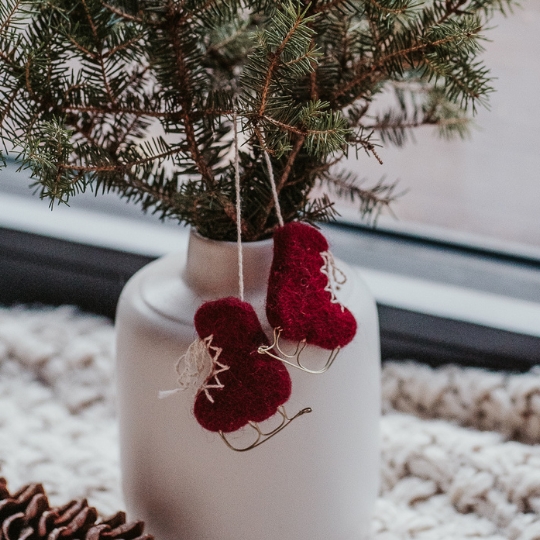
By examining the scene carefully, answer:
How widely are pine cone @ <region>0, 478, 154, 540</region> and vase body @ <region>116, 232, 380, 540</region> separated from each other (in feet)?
0.14

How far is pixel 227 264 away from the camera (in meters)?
0.46

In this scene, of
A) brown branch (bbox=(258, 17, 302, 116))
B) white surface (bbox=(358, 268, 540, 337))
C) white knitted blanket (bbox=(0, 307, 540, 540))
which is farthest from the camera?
white surface (bbox=(358, 268, 540, 337))

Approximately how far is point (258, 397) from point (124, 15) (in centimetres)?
24

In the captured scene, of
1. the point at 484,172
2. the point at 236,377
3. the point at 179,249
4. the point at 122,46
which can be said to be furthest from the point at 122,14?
the point at 484,172

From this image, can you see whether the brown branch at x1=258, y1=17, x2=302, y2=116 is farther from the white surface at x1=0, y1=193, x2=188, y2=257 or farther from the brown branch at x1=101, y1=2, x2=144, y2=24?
the white surface at x1=0, y1=193, x2=188, y2=257

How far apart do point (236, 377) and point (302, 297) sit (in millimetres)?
61

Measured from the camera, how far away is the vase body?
45 centimetres

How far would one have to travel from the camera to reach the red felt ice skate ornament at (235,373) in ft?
1.29

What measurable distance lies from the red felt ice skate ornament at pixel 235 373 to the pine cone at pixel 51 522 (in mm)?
110

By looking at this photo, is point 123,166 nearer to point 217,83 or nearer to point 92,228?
point 217,83

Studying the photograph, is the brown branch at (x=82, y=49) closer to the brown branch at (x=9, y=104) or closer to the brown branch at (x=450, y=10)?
the brown branch at (x=9, y=104)

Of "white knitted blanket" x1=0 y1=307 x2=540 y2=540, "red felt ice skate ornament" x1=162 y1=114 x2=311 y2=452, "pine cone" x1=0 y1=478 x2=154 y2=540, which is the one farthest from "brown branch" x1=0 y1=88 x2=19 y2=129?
"white knitted blanket" x1=0 y1=307 x2=540 y2=540

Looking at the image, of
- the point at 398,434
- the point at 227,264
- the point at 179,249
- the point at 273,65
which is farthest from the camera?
the point at 179,249

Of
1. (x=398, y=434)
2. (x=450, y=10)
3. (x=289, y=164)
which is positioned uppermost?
(x=450, y=10)
